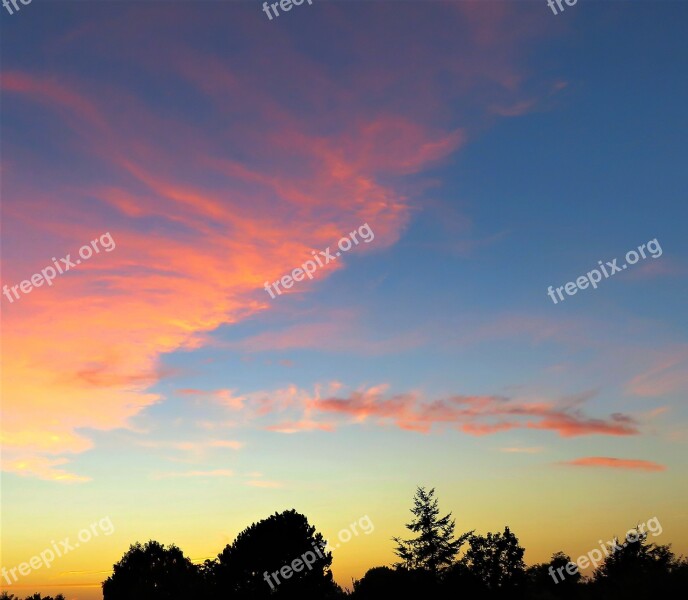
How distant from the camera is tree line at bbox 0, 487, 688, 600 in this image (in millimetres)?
76812

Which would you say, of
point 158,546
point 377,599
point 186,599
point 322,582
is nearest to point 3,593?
point 186,599

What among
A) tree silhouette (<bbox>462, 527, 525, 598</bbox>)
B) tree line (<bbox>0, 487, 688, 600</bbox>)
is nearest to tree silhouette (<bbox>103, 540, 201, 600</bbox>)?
tree line (<bbox>0, 487, 688, 600</bbox>)

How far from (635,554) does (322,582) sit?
47.7m

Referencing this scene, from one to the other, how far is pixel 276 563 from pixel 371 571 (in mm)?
15010

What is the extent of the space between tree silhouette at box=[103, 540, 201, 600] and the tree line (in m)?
0.19

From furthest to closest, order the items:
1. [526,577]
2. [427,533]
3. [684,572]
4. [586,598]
→ [427,533]
[526,577]
[586,598]
[684,572]

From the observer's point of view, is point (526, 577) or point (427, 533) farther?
point (427, 533)

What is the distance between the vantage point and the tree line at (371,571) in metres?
76.8

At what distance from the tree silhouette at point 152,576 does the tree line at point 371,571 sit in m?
0.19

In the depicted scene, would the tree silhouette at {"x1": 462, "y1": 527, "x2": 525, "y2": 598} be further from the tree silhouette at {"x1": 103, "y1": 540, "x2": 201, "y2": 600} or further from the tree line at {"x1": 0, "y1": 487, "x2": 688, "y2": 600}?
the tree silhouette at {"x1": 103, "y1": 540, "x2": 201, "y2": 600}

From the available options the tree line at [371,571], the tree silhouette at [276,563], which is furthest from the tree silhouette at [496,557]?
the tree silhouette at [276,563]

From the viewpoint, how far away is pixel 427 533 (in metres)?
126

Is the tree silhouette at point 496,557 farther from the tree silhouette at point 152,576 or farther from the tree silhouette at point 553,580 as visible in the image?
the tree silhouette at point 152,576

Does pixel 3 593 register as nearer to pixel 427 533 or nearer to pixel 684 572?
pixel 427 533
